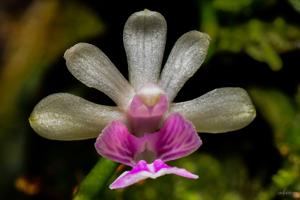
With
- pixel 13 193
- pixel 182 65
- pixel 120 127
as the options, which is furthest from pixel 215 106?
pixel 13 193

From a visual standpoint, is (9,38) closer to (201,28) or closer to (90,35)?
(90,35)

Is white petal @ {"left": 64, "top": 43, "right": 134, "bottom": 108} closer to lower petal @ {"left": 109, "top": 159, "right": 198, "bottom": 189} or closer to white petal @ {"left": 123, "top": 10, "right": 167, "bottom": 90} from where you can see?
white petal @ {"left": 123, "top": 10, "right": 167, "bottom": 90}

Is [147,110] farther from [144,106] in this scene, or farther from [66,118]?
[66,118]

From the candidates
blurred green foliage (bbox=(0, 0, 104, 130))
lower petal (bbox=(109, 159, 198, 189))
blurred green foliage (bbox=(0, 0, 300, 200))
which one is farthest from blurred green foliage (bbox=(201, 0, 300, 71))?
lower petal (bbox=(109, 159, 198, 189))

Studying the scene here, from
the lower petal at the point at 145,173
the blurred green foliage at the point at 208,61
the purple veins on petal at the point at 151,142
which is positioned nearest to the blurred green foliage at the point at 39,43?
the blurred green foliage at the point at 208,61

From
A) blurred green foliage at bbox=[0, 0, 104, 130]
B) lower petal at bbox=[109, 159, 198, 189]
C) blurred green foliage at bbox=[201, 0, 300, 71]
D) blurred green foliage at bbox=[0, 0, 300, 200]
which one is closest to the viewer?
lower petal at bbox=[109, 159, 198, 189]

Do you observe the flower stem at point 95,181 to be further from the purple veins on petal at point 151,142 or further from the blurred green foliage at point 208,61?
the purple veins on petal at point 151,142
